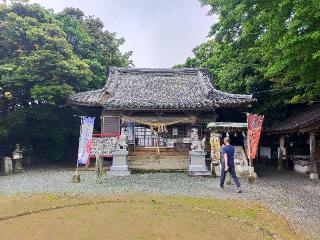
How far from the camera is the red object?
49.4ft

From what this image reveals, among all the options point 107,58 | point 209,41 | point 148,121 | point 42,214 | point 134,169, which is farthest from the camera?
point 209,41

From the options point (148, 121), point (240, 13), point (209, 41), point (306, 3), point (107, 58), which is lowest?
point (148, 121)

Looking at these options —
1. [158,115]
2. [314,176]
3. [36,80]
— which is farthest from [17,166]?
[314,176]

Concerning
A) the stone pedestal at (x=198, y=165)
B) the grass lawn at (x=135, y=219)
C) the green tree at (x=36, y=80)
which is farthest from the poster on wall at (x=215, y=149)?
the green tree at (x=36, y=80)

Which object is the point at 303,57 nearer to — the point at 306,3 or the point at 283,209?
the point at 306,3

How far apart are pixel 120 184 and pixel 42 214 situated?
5.23 metres

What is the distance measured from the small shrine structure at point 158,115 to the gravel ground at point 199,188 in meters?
2.69

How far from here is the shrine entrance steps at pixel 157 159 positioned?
19.0 m

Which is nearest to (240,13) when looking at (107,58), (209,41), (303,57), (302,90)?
(303,57)

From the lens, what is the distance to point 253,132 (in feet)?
49.4

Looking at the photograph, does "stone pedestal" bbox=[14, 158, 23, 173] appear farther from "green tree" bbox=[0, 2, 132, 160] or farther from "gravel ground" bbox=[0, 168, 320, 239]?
"gravel ground" bbox=[0, 168, 320, 239]

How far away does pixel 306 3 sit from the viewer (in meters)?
10.0

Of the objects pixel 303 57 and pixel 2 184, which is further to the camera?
pixel 2 184

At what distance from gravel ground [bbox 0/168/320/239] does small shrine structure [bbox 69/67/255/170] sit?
269 cm
